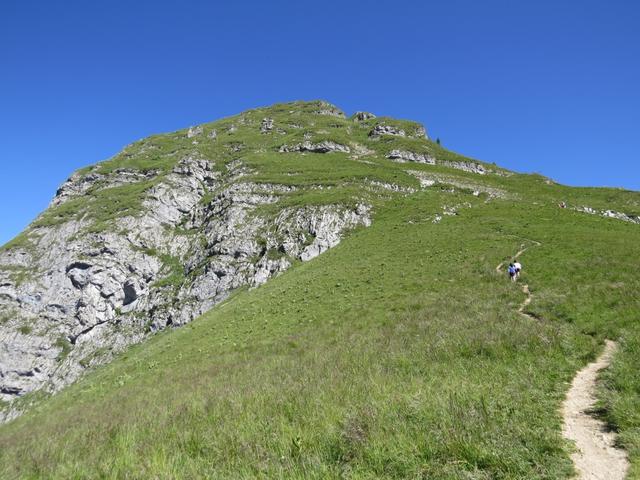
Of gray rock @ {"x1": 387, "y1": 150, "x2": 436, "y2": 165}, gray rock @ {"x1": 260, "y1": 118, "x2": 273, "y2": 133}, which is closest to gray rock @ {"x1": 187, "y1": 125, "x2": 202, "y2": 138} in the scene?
gray rock @ {"x1": 260, "y1": 118, "x2": 273, "y2": 133}

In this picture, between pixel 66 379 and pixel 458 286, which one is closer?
pixel 458 286

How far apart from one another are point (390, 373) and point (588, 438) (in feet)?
18.3

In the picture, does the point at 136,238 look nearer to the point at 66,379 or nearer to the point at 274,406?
the point at 66,379

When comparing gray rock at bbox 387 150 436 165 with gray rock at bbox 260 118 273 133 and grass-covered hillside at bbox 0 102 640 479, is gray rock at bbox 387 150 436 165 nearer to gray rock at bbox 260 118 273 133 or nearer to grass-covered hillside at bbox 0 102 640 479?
grass-covered hillside at bbox 0 102 640 479

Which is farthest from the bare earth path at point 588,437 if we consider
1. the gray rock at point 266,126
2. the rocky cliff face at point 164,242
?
the gray rock at point 266,126

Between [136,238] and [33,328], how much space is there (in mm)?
29185

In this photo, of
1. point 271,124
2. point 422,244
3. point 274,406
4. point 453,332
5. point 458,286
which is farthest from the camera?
point 271,124

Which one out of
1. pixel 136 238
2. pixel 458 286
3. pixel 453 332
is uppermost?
pixel 136 238

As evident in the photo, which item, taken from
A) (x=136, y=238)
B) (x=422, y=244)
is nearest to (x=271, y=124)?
(x=136, y=238)

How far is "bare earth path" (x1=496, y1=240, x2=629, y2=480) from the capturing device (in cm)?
641

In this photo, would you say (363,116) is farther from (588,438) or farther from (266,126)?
(588,438)

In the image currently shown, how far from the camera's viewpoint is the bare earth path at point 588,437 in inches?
253

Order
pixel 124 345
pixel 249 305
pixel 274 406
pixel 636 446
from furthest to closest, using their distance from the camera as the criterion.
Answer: pixel 124 345
pixel 249 305
pixel 274 406
pixel 636 446

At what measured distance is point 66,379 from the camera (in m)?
70.0
